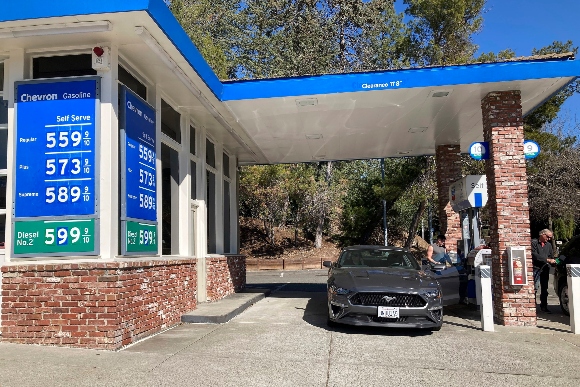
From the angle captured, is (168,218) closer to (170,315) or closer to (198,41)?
(170,315)

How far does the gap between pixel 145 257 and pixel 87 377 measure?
280 cm

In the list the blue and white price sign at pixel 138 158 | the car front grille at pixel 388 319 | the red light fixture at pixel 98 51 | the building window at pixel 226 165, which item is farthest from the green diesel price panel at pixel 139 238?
the building window at pixel 226 165

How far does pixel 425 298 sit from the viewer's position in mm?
8273

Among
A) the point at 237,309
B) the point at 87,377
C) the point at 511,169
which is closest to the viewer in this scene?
the point at 87,377

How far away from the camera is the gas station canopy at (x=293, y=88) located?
273 inches

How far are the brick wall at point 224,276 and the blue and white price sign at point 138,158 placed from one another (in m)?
3.66

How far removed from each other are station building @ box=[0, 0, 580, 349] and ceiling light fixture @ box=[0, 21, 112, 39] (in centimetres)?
2

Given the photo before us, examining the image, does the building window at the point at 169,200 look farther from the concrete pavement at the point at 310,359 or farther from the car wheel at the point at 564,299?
the car wheel at the point at 564,299

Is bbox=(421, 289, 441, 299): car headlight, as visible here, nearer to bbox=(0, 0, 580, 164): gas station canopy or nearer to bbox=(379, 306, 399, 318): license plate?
bbox=(379, 306, 399, 318): license plate

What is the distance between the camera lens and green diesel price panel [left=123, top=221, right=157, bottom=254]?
7572 millimetres

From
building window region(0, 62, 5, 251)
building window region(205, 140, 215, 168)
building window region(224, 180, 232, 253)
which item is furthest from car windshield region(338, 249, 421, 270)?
building window region(0, 62, 5, 251)

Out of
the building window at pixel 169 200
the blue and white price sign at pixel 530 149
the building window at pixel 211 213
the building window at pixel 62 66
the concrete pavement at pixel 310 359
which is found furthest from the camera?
the building window at pixel 211 213

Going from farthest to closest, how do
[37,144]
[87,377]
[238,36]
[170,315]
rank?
[238,36]
[170,315]
[37,144]
[87,377]

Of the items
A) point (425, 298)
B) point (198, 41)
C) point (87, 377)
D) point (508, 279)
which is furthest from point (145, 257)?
point (198, 41)
